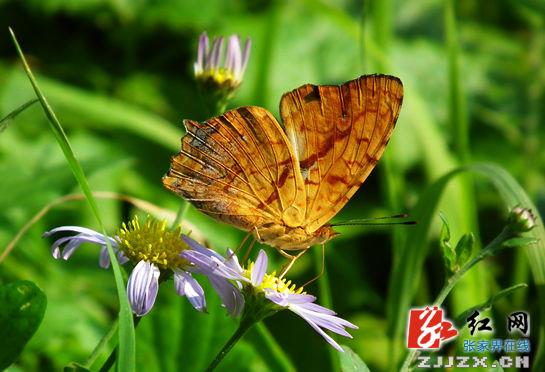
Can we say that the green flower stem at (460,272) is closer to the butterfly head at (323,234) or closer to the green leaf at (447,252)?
the green leaf at (447,252)

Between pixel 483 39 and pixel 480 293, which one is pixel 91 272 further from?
pixel 483 39

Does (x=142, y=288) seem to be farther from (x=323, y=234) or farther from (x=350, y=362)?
(x=323, y=234)

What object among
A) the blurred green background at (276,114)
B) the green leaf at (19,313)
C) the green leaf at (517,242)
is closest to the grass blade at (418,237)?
the blurred green background at (276,114)

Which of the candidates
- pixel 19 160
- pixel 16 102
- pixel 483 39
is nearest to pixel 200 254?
pixel 19 160

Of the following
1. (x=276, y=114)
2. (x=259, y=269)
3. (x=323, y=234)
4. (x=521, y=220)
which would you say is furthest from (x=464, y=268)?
(x=276, y=114)

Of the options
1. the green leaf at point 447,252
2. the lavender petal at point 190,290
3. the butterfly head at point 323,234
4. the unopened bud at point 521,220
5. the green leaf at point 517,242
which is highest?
the butterfly head at point 323,234
